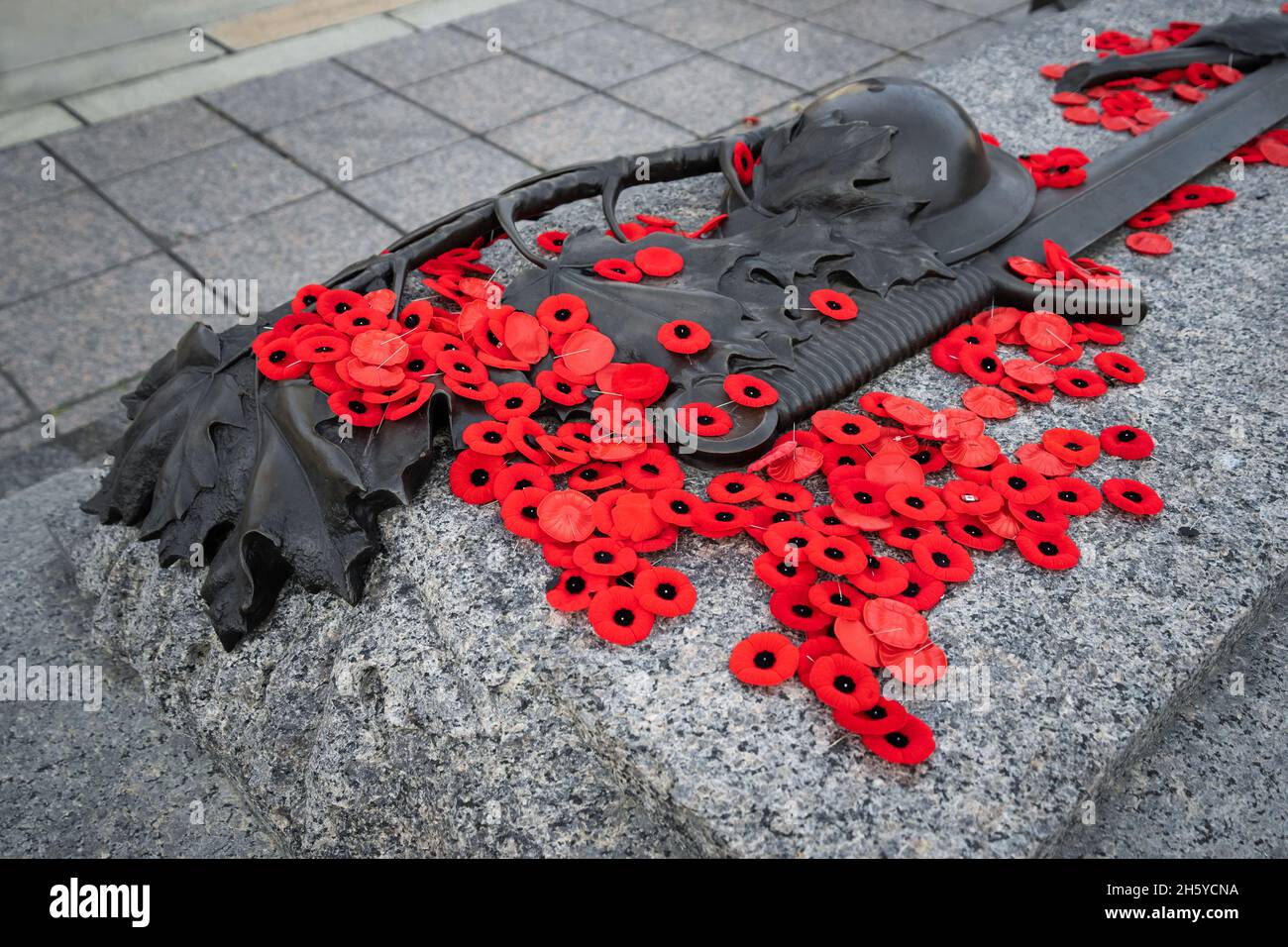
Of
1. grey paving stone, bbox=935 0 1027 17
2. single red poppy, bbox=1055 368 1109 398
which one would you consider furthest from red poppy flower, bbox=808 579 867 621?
grey paving stone, bbox=935 0 1027 17

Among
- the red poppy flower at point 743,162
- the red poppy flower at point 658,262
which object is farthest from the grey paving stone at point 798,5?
the red poppy flower at point 658,262

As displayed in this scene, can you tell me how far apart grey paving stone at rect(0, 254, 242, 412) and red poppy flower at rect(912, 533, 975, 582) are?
2.95 m

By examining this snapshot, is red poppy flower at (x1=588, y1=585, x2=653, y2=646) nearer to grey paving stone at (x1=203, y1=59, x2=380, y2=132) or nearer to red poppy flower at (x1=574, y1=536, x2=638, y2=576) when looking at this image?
red poppy flower at (x1=574, y1=536, x2=638, y2=576)

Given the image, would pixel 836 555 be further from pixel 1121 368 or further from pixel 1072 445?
pixel 1121 368

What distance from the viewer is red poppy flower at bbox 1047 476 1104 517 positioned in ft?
6.98

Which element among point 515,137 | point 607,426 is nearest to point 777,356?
point 607,426

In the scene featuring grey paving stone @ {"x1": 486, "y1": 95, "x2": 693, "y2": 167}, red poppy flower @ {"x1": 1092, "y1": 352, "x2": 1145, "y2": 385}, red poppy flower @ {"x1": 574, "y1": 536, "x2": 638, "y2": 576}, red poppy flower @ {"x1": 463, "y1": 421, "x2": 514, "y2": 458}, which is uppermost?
red poppy flower @ {"x1": 1092, "y1": 352, "x2": 1145, "y2": 385}

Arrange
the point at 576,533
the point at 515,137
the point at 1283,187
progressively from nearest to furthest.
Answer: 1. the point at 576,533
2. the point at 1283,187
3. the point at 515,137

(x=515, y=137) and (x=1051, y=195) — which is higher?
(x=1051, y=195)

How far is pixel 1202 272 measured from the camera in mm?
2857

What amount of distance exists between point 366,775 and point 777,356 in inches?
47.0

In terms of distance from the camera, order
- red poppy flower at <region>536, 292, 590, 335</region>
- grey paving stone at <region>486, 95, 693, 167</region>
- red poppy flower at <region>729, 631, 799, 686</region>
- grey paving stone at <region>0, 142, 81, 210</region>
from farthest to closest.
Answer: grey paving stone at <region>486, 95, 693, 167</region>
grey paving stone at <region>0, 142, 81, 210</region>
red poppy flower at <region>536, 292, 590, 335</region>
red poppy flower at <region>729, 631, 799, 686</region>

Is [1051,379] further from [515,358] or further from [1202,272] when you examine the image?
[515,358]

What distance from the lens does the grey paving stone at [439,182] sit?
452 centimetres
